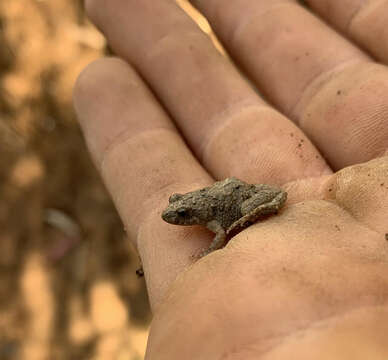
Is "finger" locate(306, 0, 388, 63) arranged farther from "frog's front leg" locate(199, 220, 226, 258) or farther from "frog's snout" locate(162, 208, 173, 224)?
"frog's snout" locate(162, 208, 173, 224)

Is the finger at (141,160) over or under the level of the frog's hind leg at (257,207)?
under

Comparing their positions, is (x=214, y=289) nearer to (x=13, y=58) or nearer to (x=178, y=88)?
(x=178, y=88)

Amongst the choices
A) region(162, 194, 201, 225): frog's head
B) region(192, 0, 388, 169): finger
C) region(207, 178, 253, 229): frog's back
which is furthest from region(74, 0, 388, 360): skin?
region(207, 178, 253, 229): frog's back

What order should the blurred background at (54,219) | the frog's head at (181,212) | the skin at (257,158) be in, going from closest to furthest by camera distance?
1. the skin at (257,158)
2. the frog's head at (181,212)
3. the blurred background at (54,219)

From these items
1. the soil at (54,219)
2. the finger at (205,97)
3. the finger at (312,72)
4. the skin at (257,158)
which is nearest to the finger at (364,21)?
the skin at (257,158)

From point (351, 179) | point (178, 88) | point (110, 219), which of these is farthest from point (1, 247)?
point (351, 179)

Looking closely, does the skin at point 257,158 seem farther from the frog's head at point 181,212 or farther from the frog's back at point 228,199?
the frog's back at point 228,199

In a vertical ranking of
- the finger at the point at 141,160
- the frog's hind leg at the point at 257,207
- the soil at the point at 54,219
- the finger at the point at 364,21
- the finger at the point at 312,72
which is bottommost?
the soil at the point at 54,219
